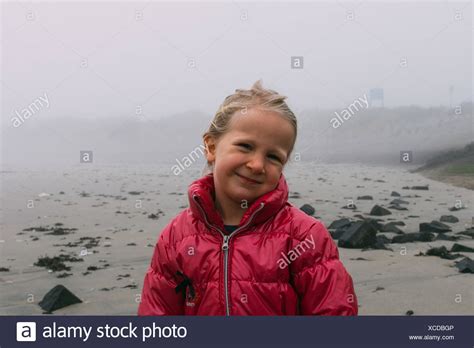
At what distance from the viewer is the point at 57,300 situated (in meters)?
4.79

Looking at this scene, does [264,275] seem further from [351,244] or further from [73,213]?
[73,213]

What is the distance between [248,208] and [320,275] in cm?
41

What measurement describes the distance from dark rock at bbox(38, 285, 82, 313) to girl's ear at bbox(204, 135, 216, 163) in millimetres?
2767

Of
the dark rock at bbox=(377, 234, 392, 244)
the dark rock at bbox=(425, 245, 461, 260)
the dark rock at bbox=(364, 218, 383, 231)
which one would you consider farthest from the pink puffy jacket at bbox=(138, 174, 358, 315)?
the dark rock at bbox=(364, 218, 383, 231)

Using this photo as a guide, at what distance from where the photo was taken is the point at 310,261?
2.29 metres

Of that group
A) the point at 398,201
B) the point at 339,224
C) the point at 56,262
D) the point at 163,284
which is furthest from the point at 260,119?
the point at 398,201

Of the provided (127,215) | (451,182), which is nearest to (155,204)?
(127,215)

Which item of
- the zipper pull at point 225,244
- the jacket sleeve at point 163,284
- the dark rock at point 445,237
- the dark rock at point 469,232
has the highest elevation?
the zipper pull at point 225,244

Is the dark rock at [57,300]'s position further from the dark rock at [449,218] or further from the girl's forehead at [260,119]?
the dark rock at [449,218]

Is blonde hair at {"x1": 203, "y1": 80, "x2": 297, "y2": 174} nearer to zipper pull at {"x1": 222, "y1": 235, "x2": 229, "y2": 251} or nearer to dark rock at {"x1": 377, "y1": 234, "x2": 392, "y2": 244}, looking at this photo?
zipper pull at {"x1": 222, "y1": 235, "x2": 229, "y2": 251}

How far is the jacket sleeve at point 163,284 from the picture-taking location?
8.13ft

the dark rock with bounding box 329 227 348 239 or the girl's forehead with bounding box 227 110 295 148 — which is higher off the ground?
the girl's forehead with bounding box 227 110 295 148

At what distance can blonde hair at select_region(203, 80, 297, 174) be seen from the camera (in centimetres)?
243

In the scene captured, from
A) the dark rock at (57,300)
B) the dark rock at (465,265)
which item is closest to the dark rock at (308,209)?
the dark rock at (465,265)
